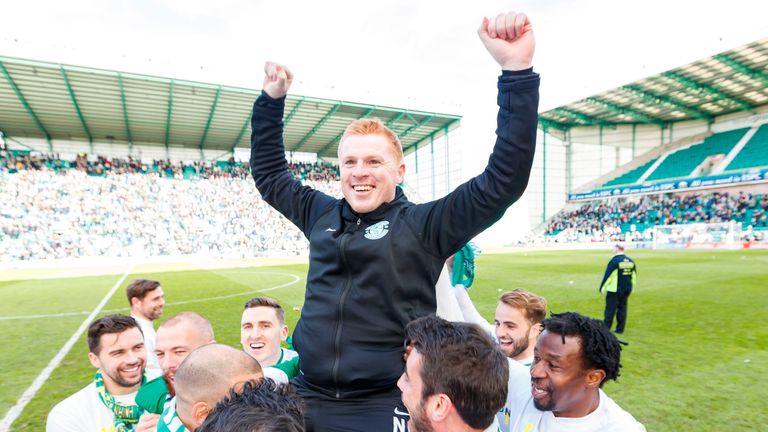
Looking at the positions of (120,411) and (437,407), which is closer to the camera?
(437,407)

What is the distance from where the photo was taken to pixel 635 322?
9133mm

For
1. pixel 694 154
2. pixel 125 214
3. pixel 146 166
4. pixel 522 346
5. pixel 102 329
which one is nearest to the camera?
pixel 102 329

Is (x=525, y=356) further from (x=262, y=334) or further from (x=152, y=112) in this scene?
(x=152, y=112)

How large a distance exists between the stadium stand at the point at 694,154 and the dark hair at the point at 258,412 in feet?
164

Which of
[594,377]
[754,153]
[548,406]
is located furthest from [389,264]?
[754,153]

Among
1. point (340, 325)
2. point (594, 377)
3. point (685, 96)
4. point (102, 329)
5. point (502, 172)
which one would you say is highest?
point (685, 96)

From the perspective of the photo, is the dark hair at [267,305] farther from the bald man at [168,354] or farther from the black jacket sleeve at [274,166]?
the black jacket sleeve at [274,166]

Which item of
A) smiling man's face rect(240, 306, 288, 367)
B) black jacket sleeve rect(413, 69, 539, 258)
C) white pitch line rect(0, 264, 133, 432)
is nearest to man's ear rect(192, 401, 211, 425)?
black jacket sleeve rect(413, 69, 539, 258)

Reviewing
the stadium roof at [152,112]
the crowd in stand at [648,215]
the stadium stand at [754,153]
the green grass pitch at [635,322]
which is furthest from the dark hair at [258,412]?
the stadium stand at [754,153]

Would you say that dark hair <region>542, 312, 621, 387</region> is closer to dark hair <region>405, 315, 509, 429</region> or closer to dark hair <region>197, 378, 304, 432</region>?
dark hair <region>405, 315, 509, 429</region>

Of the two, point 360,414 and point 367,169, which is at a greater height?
point 367,169

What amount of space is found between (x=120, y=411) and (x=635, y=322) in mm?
9596

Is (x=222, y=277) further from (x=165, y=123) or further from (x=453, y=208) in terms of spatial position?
(x=165, y=123)

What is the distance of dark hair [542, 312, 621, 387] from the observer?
2.54 metres
